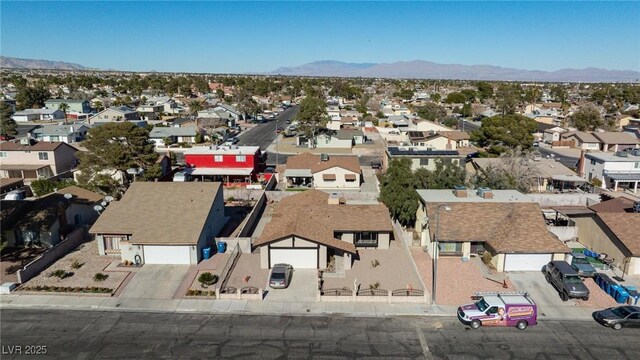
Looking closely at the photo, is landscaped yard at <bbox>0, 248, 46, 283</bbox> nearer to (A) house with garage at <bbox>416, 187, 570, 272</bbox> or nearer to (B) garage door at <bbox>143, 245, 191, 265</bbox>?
(B) garage door at <bbox>143, 245, 191, 265</bbox>

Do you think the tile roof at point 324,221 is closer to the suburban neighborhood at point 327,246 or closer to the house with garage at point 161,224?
the suburban neighborhood at point 327,246

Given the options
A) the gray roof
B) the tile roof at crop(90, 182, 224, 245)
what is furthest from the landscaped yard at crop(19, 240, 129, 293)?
the gray roof

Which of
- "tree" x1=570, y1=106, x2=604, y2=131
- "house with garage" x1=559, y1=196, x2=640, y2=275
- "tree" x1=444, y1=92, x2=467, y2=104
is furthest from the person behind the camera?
"tree" x1=444, y1=92, x2=467, y2=104

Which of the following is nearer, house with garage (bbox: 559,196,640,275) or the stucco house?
house with garage (bbox: 559,196,640,275)

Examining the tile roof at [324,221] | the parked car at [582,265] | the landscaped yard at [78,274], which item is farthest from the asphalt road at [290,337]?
the tile roof at [324,221]

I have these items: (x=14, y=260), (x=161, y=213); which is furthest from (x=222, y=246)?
(x=14, y=260)

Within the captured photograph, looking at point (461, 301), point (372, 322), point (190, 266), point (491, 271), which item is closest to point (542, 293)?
point (491, 271)

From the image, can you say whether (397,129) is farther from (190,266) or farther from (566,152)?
(190,266)
